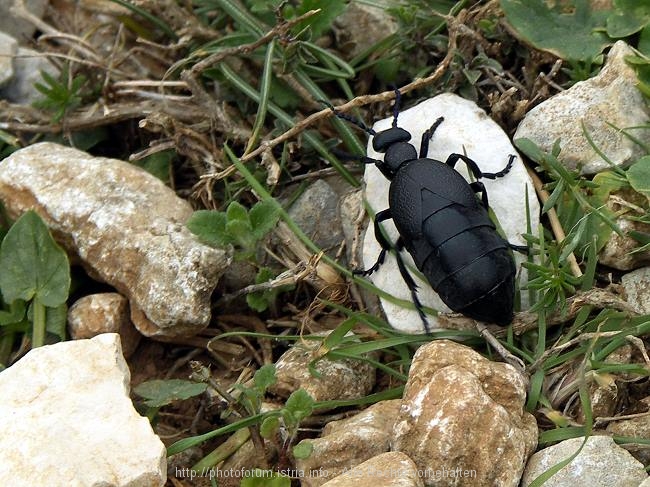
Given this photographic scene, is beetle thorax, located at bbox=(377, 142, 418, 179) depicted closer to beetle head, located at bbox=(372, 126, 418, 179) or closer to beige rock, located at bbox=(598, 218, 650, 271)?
beetle head, located at bbox=(372, 126, 418, 179)

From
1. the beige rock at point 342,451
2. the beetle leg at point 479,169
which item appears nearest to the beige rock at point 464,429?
the beige rock at point 342,451

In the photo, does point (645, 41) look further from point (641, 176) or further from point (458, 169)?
point (458, 169)

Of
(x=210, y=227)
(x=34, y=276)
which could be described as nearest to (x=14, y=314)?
(x=34, y=276)

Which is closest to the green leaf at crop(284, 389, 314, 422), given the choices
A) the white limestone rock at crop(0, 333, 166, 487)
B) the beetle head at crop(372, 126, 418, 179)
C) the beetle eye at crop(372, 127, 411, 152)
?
the white limestone rock at crop(0, 333, 166, 487)

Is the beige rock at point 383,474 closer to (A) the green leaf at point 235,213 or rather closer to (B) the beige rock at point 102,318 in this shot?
(A) the green leaf at point 235,213

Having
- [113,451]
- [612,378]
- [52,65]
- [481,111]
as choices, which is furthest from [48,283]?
[612,378]

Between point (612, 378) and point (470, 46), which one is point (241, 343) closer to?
point (612, 378)

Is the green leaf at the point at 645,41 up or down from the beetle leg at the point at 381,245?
up
